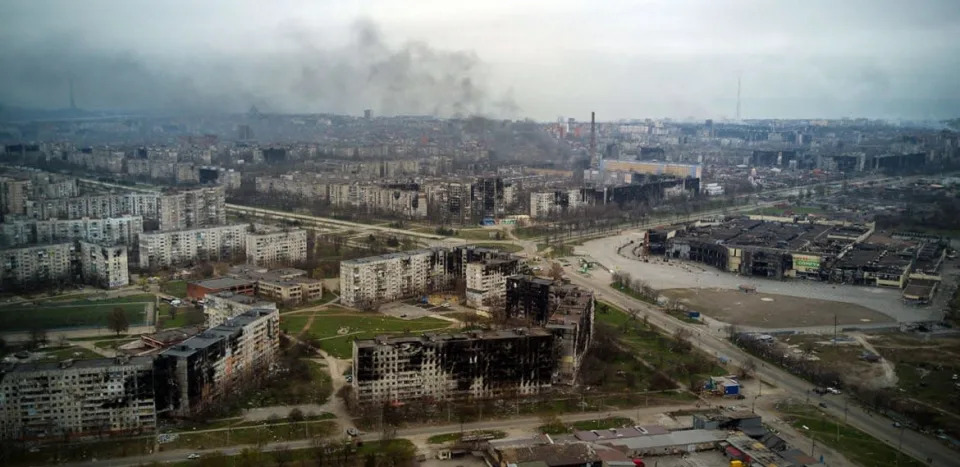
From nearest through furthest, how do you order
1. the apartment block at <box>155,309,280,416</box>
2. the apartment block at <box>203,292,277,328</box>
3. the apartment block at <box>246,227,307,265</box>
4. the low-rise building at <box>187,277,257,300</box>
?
the apartment block at <box>155,309,280,416</box> < the apartment block at <box>203,292,277,328</box> < the low-rise building at <box>187,277,257,300</box> < the apartment block at <box>246,227,307,265</box>

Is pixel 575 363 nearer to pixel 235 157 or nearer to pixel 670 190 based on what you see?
pixel 670 190

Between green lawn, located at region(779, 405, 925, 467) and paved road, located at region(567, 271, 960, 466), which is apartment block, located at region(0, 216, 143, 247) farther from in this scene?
green lawn, located at region(779, 405, 925, 467)

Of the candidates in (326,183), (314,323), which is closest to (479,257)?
(314,323)

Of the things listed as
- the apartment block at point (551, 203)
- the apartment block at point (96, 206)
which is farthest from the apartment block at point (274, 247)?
the apartment block at point (551, 203)

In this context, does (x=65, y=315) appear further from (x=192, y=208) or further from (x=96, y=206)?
(x=192, y=208)

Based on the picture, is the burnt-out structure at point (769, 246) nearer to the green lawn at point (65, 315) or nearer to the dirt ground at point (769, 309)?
the dirt ground at point (769, 309)

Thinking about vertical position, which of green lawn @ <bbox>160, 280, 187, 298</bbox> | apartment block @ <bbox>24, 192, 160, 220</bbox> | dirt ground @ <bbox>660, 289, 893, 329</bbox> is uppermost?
apartment block @ <bbox>24, 192, 160, 220</bbox>

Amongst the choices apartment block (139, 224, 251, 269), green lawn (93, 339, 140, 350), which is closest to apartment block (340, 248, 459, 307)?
green lawn (93, 339, 140, 350)
